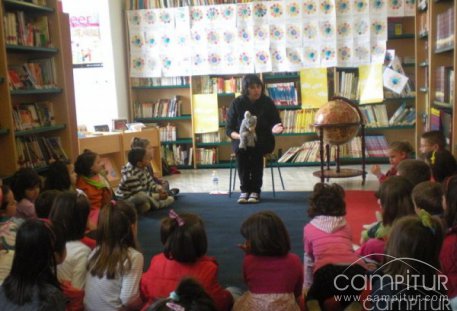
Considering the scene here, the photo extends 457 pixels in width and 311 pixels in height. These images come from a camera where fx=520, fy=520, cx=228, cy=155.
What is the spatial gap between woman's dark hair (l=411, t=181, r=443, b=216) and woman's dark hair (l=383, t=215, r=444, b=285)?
85 cm

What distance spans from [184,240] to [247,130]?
9.89 feet

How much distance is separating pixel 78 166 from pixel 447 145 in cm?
309

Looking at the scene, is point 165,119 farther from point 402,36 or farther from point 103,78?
point 402,36

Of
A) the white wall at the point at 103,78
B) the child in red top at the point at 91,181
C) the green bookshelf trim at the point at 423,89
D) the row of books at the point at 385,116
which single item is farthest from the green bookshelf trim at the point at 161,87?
the child in red top at the point at 91,181

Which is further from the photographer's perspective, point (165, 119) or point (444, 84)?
point (165, 119)

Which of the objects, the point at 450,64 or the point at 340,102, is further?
the point at 340,102

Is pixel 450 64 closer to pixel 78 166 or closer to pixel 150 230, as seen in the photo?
pixel 150 230

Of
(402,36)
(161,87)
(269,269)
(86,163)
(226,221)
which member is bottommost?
(226,221)

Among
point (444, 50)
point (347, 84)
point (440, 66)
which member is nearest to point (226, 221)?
point (444, 50)

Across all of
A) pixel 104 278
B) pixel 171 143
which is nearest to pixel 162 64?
pixel 171 143

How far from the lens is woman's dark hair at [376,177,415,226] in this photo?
2.53m

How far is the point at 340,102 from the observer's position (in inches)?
208

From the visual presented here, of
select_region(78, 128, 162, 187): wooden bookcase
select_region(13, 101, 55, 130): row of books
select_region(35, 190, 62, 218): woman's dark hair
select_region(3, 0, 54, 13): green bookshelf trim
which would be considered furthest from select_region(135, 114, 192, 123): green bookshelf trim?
select_region(35, 190, 62, 218): woman's dark hair

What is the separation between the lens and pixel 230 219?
4496 millimetres
